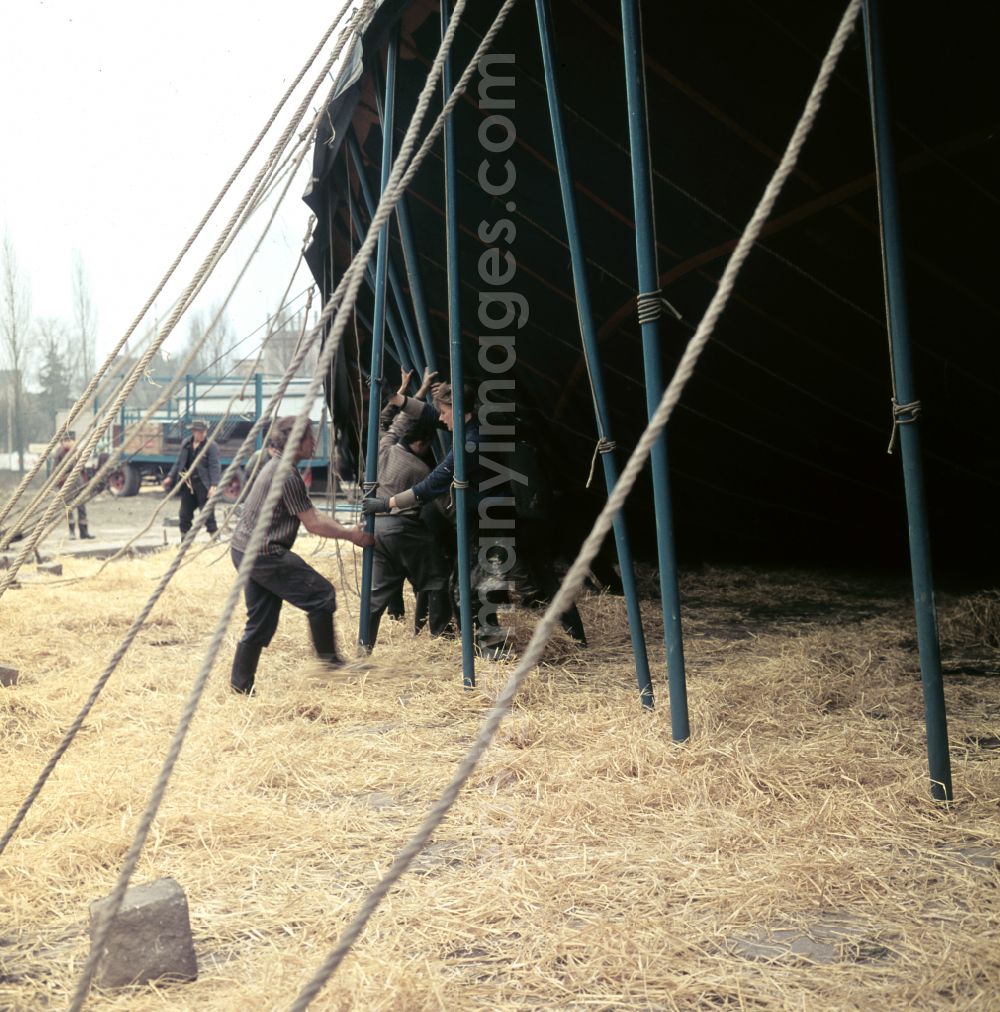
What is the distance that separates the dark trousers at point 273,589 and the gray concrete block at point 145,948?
253 cm

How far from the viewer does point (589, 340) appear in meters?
4.09

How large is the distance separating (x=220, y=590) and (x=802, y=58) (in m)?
6.38

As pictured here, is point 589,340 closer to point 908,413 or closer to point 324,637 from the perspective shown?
point 908,413

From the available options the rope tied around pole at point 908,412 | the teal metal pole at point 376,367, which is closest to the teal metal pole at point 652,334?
the rope tied around pole at point 908,412

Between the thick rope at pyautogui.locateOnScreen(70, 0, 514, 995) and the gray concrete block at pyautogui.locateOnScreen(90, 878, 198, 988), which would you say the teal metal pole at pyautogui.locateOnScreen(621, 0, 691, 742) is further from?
the gray concrete block at pyautogui.locateOnScreen(90, 878, 198, 988)

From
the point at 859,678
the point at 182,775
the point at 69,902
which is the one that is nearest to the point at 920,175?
the point at 859,678

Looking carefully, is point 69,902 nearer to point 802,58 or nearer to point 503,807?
point 503,807

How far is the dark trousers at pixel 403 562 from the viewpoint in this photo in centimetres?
551

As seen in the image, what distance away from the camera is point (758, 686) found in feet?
14.5

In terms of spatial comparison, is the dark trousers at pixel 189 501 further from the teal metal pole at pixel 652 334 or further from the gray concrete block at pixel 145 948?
the gray concrete block at pixel 145 948

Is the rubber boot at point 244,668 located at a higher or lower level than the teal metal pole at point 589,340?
lower

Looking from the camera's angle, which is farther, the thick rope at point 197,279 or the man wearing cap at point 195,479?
the man wearing cap at point 195,479

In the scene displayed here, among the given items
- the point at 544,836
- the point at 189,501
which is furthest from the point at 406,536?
the point at 189,501

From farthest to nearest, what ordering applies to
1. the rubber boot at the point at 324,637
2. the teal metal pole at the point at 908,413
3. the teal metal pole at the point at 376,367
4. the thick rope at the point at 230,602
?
the rubber boot at the point at 324,637 < the teal metal pole at the point at 376,367 < the teal metal pole at the point at 908,413 < the thick rope at the point at 230,602
